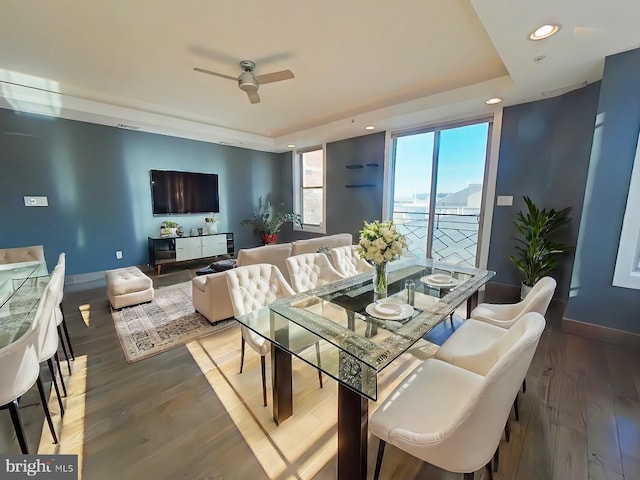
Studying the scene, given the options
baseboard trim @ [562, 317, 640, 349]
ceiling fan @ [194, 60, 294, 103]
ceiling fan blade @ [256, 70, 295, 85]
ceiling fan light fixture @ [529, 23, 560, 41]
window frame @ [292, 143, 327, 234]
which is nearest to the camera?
ceiling fan light fixture @ [529, 23, 560, 41]

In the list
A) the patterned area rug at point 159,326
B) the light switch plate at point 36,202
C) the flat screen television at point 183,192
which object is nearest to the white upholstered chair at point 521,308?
the patterned area rug at point 159,326

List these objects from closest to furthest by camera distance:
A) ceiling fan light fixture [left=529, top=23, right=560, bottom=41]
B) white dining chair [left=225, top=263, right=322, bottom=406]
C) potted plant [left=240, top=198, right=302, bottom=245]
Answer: white dining chair [left=225, top=263, right=322, bottom=406]
ceiling fan light fixture [left=529, top=23, right=560, bottom=41]
potted plant [left=240, top=198, right=302, bottom=245]

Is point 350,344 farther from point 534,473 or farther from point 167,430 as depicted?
point 167,430

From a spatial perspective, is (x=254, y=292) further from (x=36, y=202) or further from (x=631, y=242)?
(x=36, y=202)

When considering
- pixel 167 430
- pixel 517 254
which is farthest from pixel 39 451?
pixel 517 254

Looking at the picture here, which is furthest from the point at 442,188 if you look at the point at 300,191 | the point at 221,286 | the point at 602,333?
the point at 221,286

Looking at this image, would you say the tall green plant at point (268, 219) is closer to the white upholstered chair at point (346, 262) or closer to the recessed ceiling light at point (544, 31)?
the white upholstered chair at point (346, 262)

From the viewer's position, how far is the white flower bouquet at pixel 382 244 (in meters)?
1.86

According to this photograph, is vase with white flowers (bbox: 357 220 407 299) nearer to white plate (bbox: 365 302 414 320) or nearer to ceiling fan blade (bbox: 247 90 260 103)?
white plate (bbox: 365 302 414 320)

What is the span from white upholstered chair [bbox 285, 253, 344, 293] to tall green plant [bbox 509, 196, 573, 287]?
2.35 meters

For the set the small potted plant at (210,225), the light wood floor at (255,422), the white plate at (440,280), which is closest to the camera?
the light wood floor at (255,422)

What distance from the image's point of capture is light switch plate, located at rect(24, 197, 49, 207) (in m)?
3.80

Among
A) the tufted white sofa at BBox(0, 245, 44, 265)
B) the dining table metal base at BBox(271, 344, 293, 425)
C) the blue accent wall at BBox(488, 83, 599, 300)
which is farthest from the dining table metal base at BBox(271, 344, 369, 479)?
the tufted white sofa at BBox(0, 245, 44, 265)

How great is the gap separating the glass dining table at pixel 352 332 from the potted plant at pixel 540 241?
4.27ft
